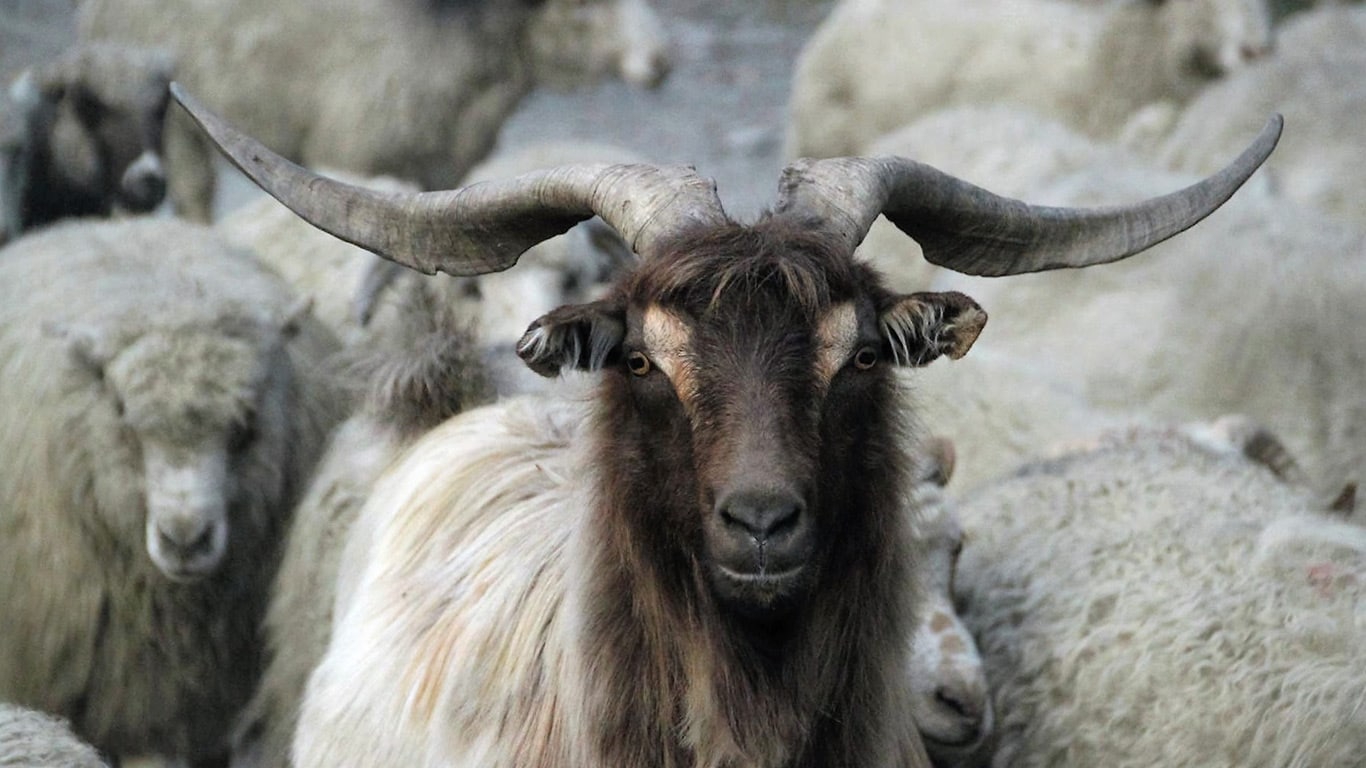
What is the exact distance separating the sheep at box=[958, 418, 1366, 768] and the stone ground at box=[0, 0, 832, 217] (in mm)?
7416

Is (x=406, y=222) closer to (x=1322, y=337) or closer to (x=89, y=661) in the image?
(x=89, y=661)

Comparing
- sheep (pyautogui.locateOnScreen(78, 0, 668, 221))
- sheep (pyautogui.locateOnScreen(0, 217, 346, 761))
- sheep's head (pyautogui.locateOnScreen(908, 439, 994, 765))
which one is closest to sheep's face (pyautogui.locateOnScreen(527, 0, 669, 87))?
sheep (pyautogui.locateOnScreen(78, 0, 668, 221))

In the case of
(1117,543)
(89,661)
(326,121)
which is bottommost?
(89,661)

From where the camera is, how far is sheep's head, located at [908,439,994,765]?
14.5 ft

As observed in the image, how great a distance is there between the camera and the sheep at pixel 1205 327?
6.48 meters

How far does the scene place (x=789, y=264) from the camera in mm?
3275

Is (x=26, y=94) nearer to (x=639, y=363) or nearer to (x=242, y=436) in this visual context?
(x=242, y=436)

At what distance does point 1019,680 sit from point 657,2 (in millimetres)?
16674

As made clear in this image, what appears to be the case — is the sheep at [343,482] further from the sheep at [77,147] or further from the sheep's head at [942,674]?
the sheep at [77,147]

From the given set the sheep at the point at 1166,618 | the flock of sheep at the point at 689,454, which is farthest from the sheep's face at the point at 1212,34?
the sheep at the point at 1166,618

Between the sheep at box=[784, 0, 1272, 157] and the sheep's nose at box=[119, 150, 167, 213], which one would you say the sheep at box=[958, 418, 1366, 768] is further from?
the sheep at box=[784, 0, 1272, 157]

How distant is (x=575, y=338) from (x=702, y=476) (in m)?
0.37

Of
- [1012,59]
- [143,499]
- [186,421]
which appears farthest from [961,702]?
[1012,59]

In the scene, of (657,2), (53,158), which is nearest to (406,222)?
(53,158)
